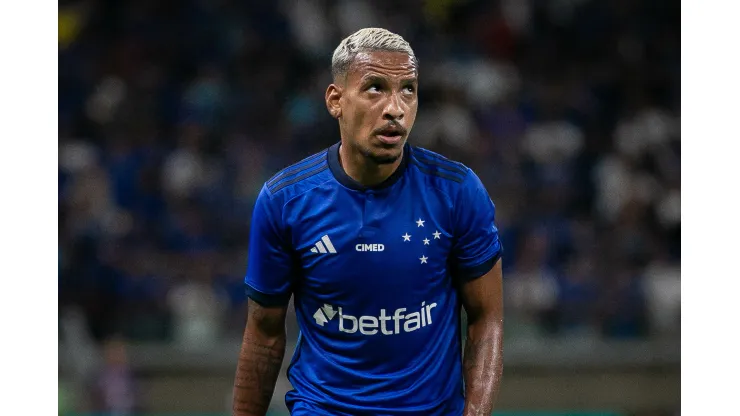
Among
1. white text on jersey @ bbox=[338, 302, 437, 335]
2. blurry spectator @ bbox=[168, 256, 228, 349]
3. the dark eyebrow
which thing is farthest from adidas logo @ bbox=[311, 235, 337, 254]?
blurry spectator @ bbox=[168, 256, 228, 349]

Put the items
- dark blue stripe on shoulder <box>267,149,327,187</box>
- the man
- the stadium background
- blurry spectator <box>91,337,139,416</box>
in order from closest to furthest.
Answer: the man, dark blue stripe on shoulder <box>267,149,327,187</box>, blurry spectator <box>91,337,139,416</box>, the stadium background

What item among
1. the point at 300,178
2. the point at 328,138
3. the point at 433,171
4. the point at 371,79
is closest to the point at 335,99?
the point at 371,79

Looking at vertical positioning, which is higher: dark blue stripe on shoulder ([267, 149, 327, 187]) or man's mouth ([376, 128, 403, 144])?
man's mouth ([376, 128, 403, 144])

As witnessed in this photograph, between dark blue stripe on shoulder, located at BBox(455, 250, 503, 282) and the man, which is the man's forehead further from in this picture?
dark blue stripe on shoulder, located at BBox(455, 250, 503, 282)

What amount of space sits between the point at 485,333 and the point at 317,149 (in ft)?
24.5

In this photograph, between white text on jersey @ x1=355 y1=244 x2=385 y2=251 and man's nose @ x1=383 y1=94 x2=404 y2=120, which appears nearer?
man's nose @ x1=383 y1=94 x2=404 y2=120

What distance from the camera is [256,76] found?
493 inches

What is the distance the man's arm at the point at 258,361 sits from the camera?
14.0 ft

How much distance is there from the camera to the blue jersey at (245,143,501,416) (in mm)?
4059

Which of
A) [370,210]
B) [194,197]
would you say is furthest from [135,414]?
[370,210]

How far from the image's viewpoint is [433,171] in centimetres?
415

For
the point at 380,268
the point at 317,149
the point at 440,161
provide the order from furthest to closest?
the point at 317,149, the point at 440,161, the point at 380,268

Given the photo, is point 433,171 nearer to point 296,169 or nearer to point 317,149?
point 296,169

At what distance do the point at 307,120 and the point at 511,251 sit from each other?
2.80 m
